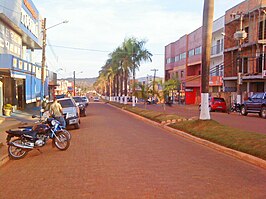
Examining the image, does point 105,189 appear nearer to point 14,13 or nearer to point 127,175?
point 127,175

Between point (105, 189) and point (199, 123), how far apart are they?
10813mm

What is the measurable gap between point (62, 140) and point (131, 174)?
187 inches

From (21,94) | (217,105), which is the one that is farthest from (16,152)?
(217,105)

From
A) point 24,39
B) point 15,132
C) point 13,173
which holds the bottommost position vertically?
point 13,173

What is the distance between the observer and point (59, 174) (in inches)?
340

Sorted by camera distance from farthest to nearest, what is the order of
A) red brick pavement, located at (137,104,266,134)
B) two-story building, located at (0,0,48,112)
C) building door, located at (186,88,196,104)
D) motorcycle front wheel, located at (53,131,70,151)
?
building door, located at (186,88,196,104) < two-story building, located at (0,0,48,112) < red brick pavement, located at (137,104,266,134) < motorcycle front wheel, located at (53,131,70,151)

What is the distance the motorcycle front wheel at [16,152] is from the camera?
11203 mm

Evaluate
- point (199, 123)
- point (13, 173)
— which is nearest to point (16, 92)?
point (199, 123)

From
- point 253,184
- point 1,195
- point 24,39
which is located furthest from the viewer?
point 24,39

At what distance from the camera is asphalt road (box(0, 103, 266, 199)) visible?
691 cm

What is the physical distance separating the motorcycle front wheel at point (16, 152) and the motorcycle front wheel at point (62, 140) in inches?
51.8

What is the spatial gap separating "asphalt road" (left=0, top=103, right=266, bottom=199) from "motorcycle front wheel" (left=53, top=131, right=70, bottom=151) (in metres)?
0.28

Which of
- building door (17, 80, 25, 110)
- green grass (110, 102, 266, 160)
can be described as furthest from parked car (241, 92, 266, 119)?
building door (17, 80, 25, 110)

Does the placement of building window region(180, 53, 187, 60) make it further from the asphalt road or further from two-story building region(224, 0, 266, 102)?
the asphalt road
